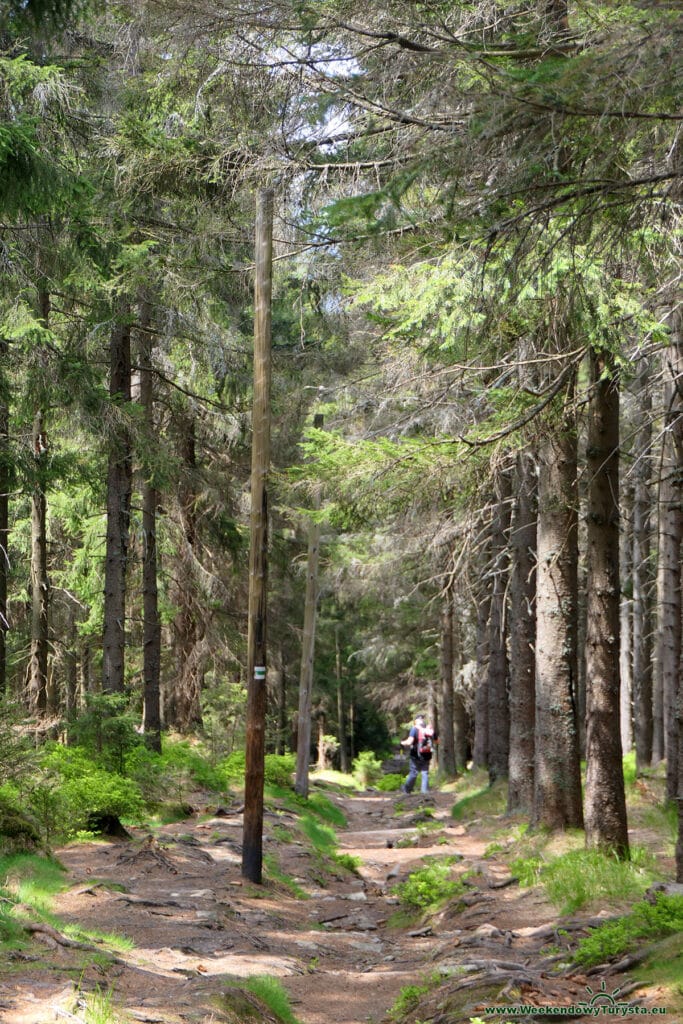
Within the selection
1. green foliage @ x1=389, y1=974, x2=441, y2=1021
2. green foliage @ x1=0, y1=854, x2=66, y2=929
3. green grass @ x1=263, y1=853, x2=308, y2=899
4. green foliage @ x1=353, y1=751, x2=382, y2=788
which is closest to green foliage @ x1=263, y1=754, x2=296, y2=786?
green grass @ x1=263, y1=853, x2=308, y2=899

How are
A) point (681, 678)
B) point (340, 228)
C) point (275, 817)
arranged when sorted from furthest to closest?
point (275, 817) → point (340, 228) → point (681, 678)

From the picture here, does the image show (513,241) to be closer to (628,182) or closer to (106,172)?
(628,182)

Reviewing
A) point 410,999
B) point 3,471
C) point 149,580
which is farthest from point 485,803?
point 410,999

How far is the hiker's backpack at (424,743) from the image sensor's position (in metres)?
23.5

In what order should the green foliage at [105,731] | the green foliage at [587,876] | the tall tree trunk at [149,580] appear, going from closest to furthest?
1. the green foliage at [587,876]
2. the green foliage at [105,731]
3. the tall tree trunk at [149,580]

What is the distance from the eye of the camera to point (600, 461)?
1034 cm

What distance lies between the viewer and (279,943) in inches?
329

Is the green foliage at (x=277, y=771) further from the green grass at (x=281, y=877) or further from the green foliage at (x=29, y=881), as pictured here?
the green foliage at (x=29, y=881)

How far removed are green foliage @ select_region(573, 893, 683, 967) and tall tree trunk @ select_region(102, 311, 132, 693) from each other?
1008 centimetres

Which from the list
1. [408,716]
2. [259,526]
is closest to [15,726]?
[259,526]

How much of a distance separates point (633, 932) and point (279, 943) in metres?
3.15

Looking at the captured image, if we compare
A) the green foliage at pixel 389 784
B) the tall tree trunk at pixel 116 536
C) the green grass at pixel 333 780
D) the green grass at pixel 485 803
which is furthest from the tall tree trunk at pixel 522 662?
the green foliage at pixel 389 784

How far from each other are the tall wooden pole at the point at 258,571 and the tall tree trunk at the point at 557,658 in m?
3.30

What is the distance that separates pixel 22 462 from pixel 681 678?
816 centimetres
